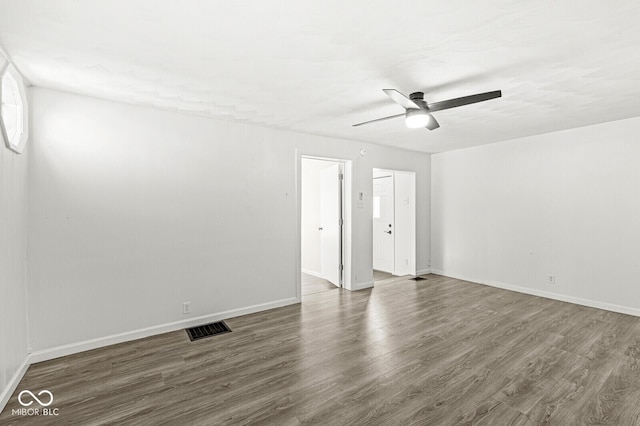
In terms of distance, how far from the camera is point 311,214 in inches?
249

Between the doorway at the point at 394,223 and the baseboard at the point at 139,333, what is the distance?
2.92 m

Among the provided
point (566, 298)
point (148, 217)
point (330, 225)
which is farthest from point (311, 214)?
point (566, 298)

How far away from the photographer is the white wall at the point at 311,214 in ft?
20.1

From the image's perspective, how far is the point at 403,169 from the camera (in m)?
5.69

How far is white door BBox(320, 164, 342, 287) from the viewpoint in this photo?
16.7ft

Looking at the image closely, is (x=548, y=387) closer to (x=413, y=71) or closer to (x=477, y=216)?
(x=413, y=71)

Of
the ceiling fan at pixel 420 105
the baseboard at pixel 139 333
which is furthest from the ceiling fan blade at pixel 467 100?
the baseboard at pixel 139 333

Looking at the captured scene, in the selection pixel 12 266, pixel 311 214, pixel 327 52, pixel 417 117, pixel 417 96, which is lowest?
pixel 12 266

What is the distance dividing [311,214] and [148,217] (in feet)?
11.5

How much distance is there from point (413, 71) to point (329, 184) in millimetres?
3013

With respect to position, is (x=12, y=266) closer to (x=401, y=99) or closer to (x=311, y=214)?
(x=401, y=99)

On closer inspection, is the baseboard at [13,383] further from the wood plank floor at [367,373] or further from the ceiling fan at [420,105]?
the ceiling fan at [420,105]

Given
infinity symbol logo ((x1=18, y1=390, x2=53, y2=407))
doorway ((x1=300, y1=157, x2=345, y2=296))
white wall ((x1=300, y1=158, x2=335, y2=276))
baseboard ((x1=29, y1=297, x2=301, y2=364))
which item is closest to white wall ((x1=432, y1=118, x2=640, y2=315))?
doorway ((x1=300, y1=157, x2=345, y2=296))

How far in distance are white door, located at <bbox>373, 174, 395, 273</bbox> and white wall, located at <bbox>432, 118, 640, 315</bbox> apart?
1000mm
